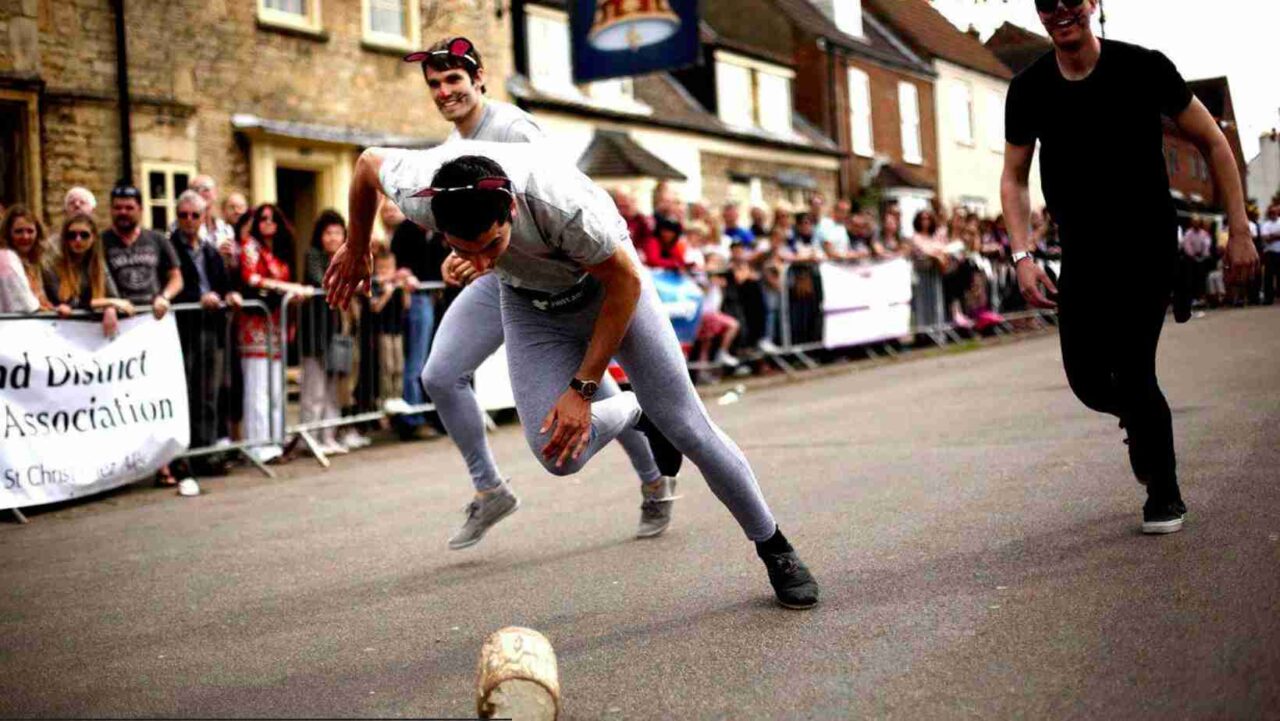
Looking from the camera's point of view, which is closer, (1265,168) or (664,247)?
(1265,168)

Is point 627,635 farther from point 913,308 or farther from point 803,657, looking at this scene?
point 913,308

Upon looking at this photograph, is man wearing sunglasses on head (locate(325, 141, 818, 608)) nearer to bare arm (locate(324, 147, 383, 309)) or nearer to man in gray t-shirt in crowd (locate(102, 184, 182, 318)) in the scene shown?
bare arm (locate(324, 147, 383, 309))

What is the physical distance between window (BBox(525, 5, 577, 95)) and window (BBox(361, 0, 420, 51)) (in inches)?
A: 143

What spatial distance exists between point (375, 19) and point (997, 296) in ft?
35.6

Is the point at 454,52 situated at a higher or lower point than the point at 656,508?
higher

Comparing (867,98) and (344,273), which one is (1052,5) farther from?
(867,98)

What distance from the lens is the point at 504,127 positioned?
6309 mm

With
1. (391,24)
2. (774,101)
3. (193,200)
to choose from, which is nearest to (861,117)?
(774,101)

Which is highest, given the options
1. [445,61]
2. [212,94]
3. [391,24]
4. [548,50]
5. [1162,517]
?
[548,50]

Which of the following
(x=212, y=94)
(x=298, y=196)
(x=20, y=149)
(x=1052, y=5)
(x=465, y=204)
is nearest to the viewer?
(x=465, y=204)

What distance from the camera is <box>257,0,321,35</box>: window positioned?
20781 mm

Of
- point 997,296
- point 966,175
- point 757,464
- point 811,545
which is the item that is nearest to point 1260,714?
point 811,545

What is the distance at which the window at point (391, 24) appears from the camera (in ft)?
74.3

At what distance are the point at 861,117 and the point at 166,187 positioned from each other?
24.9 meters
